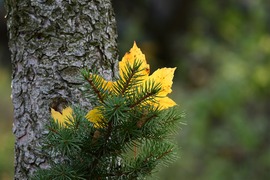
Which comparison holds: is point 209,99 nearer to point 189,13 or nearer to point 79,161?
point 189,13

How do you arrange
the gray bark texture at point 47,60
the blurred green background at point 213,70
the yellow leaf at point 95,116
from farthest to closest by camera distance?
1. the blurred green background at point 213,70
2. the gray bark texture at point 47,60
3. the yellow leaf at point 95,116

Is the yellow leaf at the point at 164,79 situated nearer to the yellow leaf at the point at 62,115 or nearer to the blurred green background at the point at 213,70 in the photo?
the yellow leaf at the point at 62,115

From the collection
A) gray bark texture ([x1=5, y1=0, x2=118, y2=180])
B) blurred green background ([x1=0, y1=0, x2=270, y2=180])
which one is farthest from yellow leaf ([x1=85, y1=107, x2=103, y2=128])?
blurred green background ([x1=0, y1=0, x2=270, y2=180])

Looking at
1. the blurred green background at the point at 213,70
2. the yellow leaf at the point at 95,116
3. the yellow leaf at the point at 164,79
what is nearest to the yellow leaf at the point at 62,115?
the yellow leaf at the point at 95,116

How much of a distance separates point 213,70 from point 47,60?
572 centimetres

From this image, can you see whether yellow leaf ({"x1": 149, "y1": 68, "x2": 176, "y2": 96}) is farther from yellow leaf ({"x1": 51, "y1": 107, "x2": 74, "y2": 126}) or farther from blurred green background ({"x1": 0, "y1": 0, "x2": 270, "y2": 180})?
blurred green background ({"x1": 0, "y1": 0, "x2": 270, "y2": 180})

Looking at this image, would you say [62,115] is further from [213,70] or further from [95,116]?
[213,70]

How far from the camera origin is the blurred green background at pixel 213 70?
5770 millimetres

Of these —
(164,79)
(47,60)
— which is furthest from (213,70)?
(164,79)

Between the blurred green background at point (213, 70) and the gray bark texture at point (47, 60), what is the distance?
3852mm

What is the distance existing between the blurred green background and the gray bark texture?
3.85m

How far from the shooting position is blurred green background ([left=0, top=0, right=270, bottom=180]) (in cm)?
577

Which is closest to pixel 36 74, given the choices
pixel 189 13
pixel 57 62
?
pixel 57 62

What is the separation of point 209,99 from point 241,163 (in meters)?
0.77
